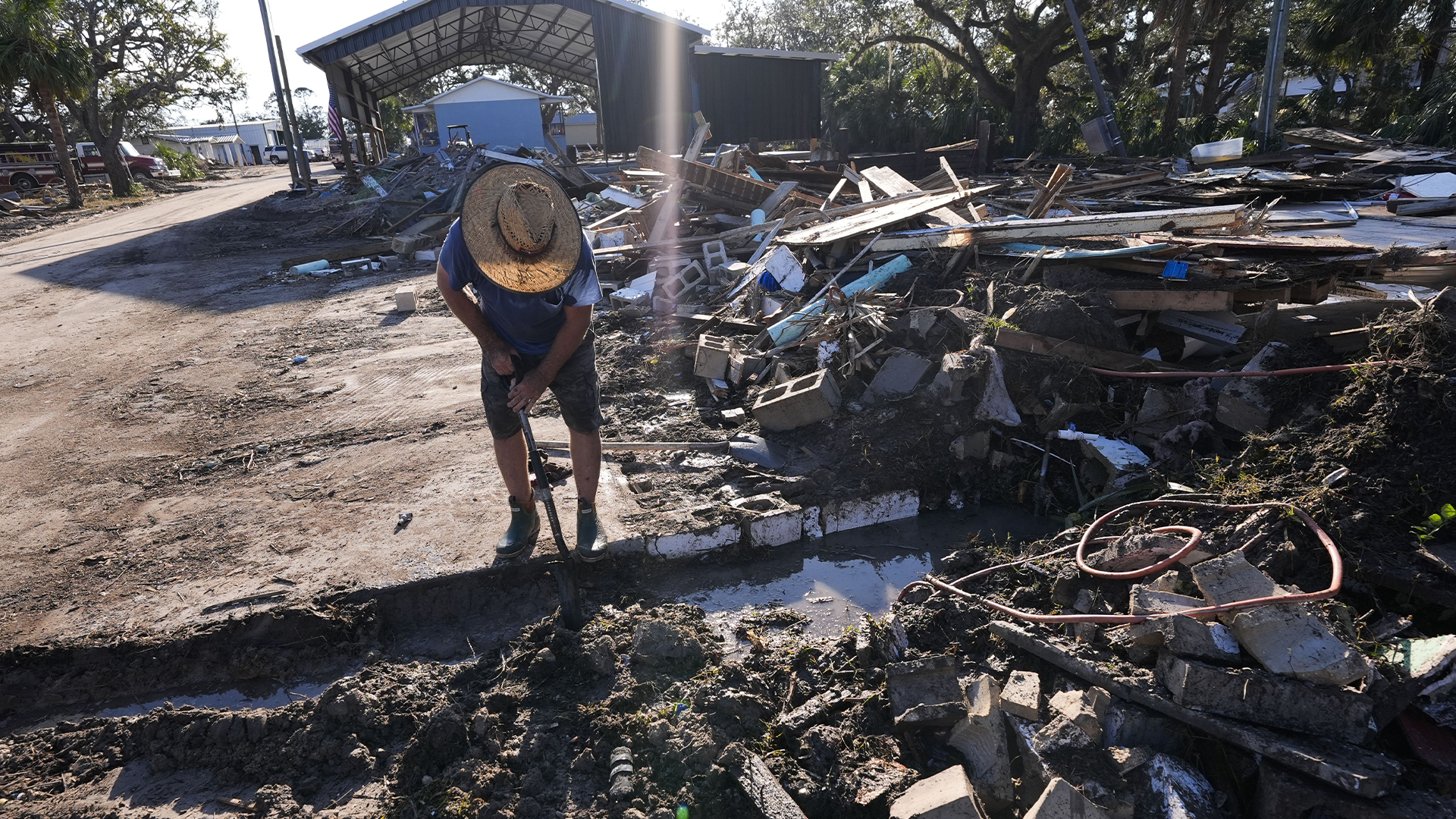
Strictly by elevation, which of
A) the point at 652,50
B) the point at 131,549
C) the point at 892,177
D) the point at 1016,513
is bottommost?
the point at 1016,513

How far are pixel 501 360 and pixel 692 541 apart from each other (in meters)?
1.50

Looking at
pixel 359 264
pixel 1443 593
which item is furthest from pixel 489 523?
pixel 359 264

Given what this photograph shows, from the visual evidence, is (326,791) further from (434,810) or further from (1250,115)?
(1250,115)

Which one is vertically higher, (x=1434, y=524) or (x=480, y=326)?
(x=480, y=326)

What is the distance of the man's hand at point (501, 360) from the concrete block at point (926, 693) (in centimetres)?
231

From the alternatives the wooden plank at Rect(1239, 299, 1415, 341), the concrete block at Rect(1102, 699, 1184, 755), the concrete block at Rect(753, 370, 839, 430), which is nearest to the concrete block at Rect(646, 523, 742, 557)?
the concrete block at Rect(753, 370, 839, 430)

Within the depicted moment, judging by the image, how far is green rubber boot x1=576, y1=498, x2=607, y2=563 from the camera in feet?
12.7

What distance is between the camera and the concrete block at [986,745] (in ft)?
8.43

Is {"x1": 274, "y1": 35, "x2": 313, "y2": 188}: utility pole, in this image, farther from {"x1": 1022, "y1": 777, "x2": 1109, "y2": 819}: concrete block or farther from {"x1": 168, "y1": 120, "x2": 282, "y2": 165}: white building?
{"x1": 168, "y1": 120, "x2": 282, "y2": 165}: white building

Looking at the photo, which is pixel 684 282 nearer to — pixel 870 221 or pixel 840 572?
pixel 870 221

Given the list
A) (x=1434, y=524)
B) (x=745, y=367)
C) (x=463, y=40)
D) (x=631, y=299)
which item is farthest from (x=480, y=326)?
(x=463, y=40)

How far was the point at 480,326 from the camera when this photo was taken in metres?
3.60

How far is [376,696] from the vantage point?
3.02 m

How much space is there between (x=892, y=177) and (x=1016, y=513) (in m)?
7.71
